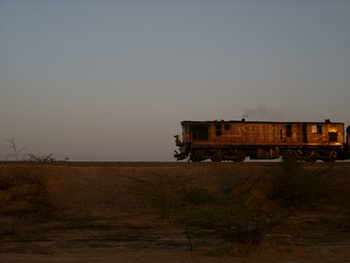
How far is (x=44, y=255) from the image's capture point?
10.1 metres

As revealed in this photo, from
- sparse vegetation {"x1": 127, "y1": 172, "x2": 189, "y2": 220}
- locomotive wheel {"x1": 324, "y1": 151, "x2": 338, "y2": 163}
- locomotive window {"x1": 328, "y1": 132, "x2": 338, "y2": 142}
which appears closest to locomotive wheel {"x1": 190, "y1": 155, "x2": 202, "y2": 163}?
locomotive wheel {"x1": 324, "y1": 151, "x2": 338, "y2": 163}

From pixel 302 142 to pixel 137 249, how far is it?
2721cm

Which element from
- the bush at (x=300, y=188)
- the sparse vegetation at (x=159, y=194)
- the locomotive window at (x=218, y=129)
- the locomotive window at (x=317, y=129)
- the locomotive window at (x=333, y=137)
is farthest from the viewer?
the locomotive window at (x=333, y=137)

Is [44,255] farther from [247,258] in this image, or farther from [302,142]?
[302,142]

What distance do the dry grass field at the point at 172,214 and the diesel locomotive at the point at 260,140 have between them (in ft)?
23.3

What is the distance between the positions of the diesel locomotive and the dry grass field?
7.09m

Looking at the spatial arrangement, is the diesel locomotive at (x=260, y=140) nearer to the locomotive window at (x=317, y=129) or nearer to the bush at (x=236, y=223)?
the locomotive window at (x=317, y=129)

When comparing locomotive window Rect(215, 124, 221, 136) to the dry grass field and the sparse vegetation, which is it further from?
the sparse vegetation

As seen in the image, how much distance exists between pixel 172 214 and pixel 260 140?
20149mm

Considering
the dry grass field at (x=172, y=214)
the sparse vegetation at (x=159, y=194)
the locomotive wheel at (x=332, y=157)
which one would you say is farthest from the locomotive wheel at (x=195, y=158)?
the sparse vegetation at (x=159, y=194)

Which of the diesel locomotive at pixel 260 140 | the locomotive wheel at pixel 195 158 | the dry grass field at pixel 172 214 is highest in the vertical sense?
the diesel locomotive at pixel 260 140

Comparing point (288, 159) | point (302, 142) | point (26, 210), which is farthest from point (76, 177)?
point (302, 142)

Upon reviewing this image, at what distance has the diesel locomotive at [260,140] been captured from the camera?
3428 centimetres

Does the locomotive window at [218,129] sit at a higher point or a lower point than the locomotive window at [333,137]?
higher
